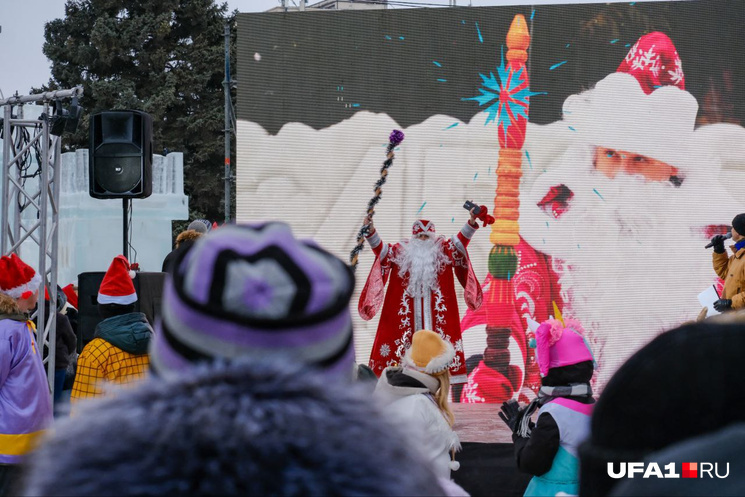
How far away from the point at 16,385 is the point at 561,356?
88.6 inches

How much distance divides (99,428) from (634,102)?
763cm

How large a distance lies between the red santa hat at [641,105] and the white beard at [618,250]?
32 centimetres

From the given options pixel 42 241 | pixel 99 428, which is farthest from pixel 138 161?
pixel 99 428

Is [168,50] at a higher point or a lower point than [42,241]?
higher

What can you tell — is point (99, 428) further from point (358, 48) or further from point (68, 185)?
point (68, 185)

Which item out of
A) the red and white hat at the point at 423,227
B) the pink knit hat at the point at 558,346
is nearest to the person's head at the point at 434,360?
the pink knit hat at the point at 558,346

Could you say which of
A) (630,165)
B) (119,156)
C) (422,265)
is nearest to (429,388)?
(422,265)

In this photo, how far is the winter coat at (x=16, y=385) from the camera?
3365 mm

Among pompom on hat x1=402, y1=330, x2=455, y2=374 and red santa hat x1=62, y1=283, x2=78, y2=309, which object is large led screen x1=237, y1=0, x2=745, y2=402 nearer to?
red santa hat x1=62, y1=283, x2=78, y2=309

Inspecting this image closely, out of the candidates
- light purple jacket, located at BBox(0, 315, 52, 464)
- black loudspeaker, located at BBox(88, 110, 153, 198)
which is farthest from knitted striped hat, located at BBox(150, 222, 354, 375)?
black loudspeaker, located at BBox(88, 110, 153, 198)

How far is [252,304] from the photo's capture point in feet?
2.99

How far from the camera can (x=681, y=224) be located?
25.3 ft

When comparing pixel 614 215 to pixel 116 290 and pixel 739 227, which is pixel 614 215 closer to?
pixel 739 227

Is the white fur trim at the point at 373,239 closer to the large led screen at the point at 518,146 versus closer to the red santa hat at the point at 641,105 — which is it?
the large led screen at the point at 518,146
